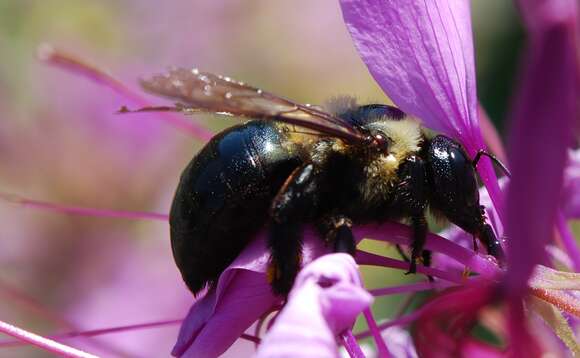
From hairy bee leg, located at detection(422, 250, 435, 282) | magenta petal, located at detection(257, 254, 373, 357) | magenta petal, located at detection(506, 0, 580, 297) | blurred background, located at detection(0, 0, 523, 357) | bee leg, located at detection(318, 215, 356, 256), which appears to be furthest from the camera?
blurred background, located at detection(0, 0, 523, 357)

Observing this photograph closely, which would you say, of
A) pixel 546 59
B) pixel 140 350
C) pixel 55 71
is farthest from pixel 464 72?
pixel 55 71

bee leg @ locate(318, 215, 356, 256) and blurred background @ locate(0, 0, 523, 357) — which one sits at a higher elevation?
bee leg @ locate(318, 215, 356, 256)

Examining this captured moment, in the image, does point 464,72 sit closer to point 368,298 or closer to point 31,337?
point 368,298

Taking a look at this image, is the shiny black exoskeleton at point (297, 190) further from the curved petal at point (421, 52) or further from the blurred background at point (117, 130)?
the blurred background at point (117, 130)

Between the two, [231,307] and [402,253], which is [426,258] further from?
[231,307]

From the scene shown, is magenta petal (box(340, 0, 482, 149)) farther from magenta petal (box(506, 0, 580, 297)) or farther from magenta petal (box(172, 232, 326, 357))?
magenta petal (box(506, 0, 580, 297))

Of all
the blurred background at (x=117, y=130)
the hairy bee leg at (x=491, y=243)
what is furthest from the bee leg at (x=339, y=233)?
the blurred background at (x=117, y=130)

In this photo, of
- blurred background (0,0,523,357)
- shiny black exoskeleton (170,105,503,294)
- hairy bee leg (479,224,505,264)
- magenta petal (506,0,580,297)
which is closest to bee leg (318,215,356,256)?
shiny black exoskeleton (170,105,503,294)

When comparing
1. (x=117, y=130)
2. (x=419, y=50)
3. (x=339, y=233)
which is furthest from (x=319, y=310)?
(x=117, y=130)
